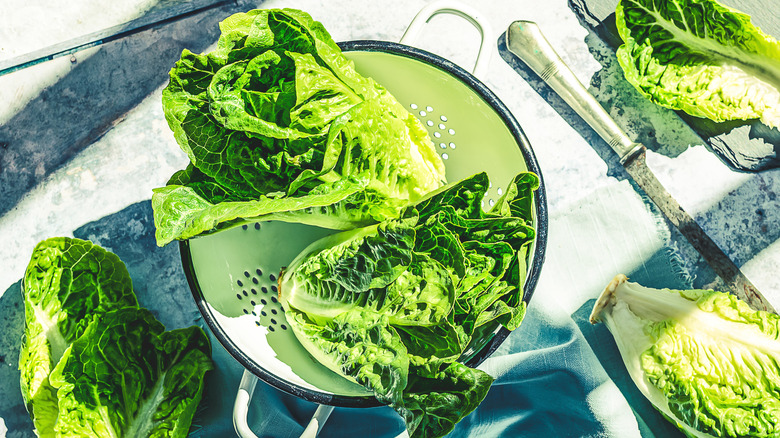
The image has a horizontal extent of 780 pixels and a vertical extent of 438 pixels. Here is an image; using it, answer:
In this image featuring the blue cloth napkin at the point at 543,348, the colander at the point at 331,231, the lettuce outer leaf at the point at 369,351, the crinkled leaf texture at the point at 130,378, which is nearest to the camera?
the lettuce outer leaf at the point at 369,351

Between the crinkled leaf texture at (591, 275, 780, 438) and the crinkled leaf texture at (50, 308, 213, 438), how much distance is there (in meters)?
1.13

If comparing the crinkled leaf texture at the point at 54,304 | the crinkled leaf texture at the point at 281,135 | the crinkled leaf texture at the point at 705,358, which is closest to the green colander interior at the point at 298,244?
the crinkled leaf texture at the point at 281,135

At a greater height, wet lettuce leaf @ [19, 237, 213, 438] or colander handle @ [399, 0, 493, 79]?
colander handle @ [399, 0, 493, 79]

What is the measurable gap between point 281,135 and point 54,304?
82cm

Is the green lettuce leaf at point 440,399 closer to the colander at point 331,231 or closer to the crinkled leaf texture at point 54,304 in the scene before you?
the colander at point 331,231

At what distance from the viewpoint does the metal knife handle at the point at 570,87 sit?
1.63 m

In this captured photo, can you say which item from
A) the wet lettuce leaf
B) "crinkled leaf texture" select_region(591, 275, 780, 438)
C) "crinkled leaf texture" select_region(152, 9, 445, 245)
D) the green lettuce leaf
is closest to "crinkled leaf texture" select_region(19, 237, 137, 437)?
the wet lettuce leaf

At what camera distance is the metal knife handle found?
1630 mm

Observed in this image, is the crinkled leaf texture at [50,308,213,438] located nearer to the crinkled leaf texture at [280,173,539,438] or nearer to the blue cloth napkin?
the blue cloth napkin

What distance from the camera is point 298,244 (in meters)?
1.45

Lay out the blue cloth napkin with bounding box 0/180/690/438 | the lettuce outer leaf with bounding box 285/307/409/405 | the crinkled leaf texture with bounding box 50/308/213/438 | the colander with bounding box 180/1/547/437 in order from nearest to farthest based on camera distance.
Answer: the lettuce outer leaf with bounding box 285/307/409/405 < the colander with bounding box 180/1/547/437 < the crinkled leaf texture with bounding box 50/308/213/438 < the blue cloth napkin with bounding box 0/180/690/438

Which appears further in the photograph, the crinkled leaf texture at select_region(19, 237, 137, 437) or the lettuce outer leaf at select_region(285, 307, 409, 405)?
the crinkled leaf texture at select_region(19, 237, 137, 437)

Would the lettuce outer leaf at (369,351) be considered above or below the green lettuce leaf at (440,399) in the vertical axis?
above

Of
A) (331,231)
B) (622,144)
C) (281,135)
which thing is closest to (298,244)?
(331,231)
